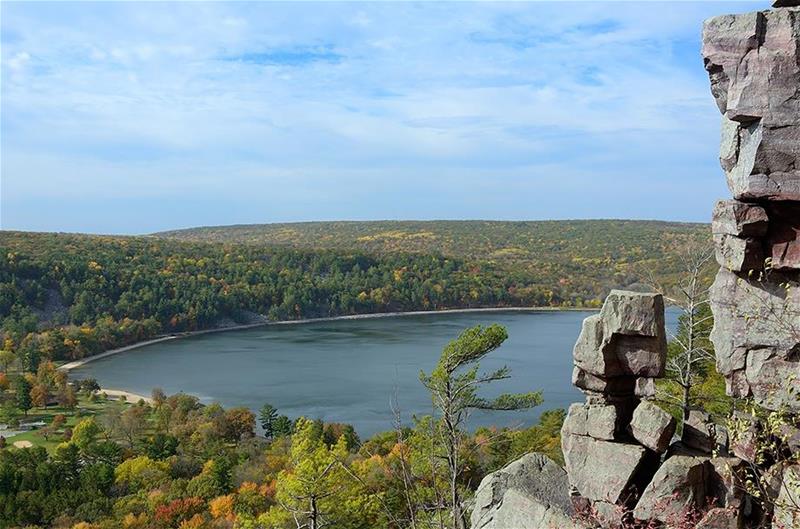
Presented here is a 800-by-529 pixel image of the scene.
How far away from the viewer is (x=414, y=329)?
250 ft

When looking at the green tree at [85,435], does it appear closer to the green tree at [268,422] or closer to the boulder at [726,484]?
the green tree at [268,422]

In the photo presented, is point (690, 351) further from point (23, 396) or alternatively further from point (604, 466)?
point (23, 396)

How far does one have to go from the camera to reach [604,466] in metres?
8.48

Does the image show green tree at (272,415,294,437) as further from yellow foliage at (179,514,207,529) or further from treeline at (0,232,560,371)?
treeline at (0,232,560,371)

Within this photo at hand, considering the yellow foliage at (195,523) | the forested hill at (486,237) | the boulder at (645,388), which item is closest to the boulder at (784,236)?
the boulder at (645,388)

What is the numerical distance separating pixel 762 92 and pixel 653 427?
3.86 m

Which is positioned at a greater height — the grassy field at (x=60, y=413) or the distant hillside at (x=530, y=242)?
the distant hillside at (x=530, y=242)

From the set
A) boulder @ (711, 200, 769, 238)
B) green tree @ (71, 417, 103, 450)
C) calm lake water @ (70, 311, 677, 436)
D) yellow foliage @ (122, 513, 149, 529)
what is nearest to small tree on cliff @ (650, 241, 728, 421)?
boulder @ (711, 200, 769, 238)

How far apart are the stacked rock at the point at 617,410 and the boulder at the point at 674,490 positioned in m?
0.29

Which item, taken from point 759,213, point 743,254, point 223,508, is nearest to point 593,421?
point 743,254

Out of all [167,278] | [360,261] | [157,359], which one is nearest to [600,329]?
[157,359]

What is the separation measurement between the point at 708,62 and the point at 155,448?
28.6 meters

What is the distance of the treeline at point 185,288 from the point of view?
66875 millimetres

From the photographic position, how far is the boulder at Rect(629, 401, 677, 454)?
27.0 feet
